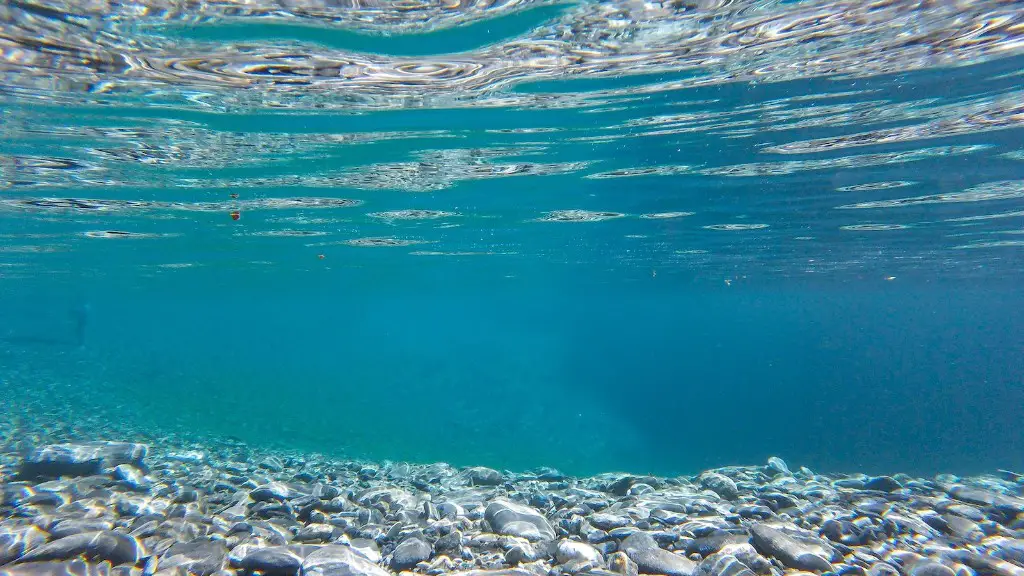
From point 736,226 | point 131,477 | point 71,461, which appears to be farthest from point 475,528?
point 736,226

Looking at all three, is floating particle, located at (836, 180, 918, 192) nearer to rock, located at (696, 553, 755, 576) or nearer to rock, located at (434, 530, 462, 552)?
rock, located at (696, 553, 755, 576)

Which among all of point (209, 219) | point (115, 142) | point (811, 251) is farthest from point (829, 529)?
point (811, 251)

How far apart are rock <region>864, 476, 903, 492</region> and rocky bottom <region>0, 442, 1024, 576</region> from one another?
28 mm

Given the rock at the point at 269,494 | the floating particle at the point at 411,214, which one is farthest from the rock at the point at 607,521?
the floating particle at the point at 411,214

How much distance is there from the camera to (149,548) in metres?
5.04

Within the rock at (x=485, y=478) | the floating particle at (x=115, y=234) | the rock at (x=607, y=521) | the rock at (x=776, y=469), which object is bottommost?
the rock at (x=485, y=478)

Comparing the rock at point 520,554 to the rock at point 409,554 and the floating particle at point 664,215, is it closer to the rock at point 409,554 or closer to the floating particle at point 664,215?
the rock at point 409,554

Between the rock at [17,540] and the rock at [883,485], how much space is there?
1150cm

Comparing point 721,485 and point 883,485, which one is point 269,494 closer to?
point 721,485

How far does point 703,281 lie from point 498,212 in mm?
25012

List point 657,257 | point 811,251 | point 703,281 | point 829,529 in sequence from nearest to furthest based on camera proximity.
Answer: point 829,529
point 811,251
point 657,257
point 703,281

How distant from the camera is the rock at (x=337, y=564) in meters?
4.39

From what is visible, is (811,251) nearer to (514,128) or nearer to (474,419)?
(514,128)

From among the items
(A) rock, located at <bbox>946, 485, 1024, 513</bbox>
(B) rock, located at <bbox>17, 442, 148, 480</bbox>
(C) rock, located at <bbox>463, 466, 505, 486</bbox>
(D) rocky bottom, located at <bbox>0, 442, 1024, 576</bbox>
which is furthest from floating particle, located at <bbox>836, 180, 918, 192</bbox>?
(B) rock, located at <bbox>17, 442, 148, 480</bbox>
